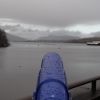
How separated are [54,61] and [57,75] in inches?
15.3

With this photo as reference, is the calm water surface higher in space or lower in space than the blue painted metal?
lower

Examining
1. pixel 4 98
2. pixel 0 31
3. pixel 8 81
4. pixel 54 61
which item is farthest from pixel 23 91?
pixel 0 31

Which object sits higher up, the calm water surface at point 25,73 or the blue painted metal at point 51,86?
the blue painted metal at point 51,86

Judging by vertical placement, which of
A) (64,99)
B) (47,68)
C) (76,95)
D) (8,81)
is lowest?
(8,81)

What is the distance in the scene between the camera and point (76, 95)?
1035 cm

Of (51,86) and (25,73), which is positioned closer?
(51,86)

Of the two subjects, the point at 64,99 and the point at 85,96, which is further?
the point at 85,96

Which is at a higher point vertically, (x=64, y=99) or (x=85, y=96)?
(x=64, y=99)

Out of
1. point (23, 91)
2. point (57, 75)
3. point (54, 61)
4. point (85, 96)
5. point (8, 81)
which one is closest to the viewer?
point (57, 75)

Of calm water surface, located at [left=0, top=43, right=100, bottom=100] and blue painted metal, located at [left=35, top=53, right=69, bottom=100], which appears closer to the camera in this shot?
blue painted metal, located at [left=35, top=53, right=69, bottom=100]

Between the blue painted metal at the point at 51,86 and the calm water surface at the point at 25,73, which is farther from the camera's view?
the calm water surface at the point at 25,73

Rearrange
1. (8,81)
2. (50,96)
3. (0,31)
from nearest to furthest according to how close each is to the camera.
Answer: (50,96) < (8,81) < (0,31)

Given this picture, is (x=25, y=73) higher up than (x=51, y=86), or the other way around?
(x=51, y=86)

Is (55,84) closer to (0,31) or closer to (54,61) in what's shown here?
(54,61)
